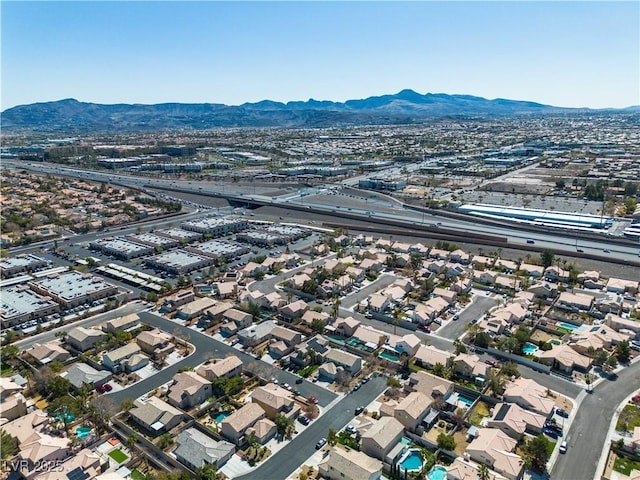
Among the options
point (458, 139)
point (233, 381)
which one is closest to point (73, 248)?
point (233, 381)

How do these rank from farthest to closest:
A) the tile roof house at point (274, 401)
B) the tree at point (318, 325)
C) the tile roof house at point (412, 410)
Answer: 1. the tree at point (318, 325)
2. the tile roof house at point (274, 401)
3. the tile roof house at point (412, 410)

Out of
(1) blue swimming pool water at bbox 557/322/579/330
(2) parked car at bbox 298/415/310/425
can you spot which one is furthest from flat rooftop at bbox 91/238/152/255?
(1) blue swimming pool water at bbox 557/322/579/330

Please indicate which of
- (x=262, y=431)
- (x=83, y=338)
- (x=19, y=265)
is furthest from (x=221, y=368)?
(x=19, y=265)

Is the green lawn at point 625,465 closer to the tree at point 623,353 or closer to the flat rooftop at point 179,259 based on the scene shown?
the tree at point 623,353

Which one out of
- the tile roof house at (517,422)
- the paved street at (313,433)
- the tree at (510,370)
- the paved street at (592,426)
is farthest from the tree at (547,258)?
the paved street at (313,433)

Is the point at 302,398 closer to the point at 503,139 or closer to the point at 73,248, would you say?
the point at 73,248

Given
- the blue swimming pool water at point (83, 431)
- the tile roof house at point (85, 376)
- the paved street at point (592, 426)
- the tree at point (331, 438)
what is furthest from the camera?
the tile roof house at point (85, 376)

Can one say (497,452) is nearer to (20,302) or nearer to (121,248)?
(20,302)

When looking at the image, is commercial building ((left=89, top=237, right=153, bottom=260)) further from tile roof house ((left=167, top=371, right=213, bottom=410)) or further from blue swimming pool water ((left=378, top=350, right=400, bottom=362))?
blue swimming pool water ((left=378, top=350, right=400, bottom=362))
